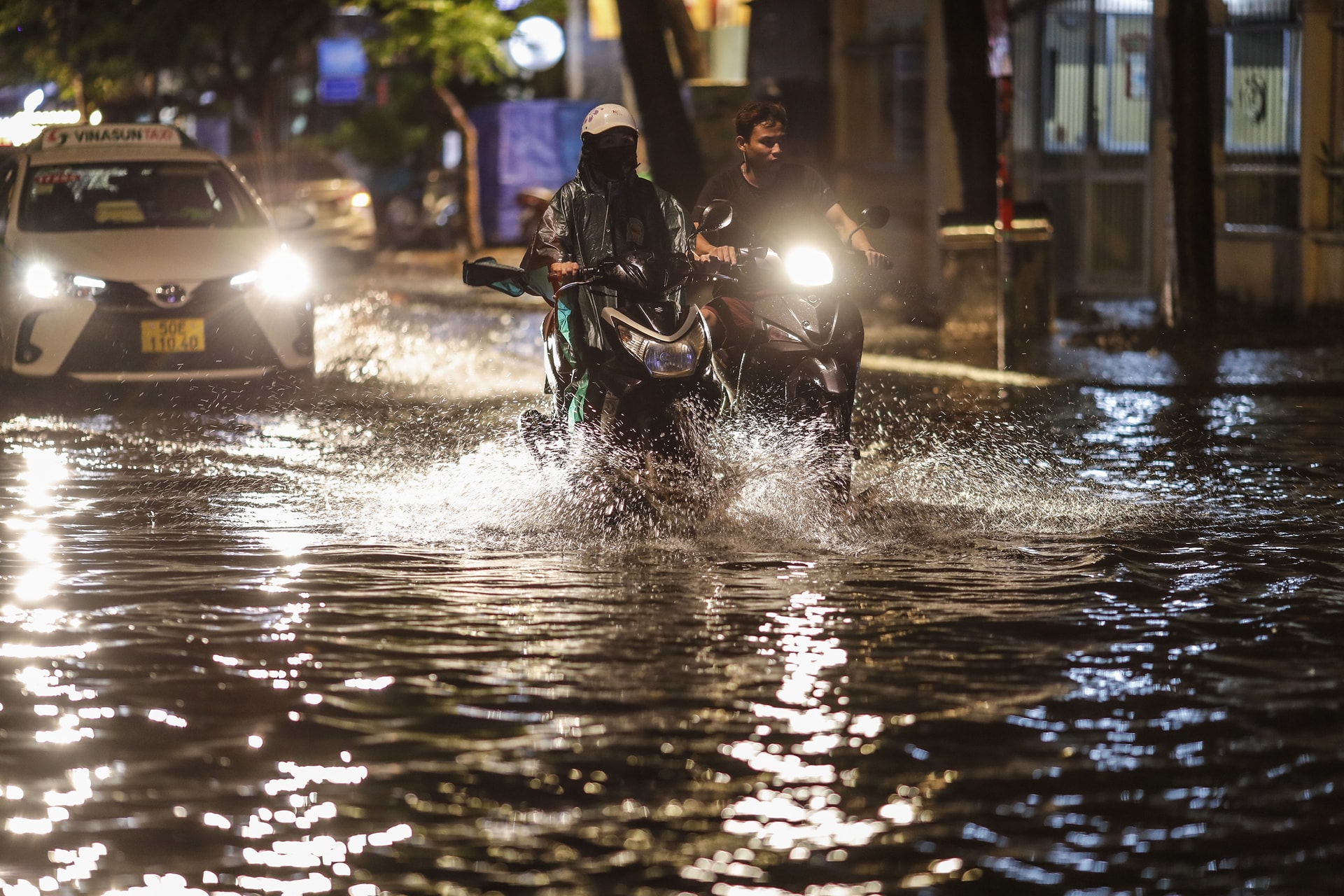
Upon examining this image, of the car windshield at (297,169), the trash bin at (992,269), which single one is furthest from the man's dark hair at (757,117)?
the car windshield at (297,169)

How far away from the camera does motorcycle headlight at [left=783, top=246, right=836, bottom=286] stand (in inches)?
336

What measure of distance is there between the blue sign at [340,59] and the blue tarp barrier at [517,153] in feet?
67.9

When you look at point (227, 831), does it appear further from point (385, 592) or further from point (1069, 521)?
point (1069, 521)

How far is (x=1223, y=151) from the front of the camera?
19.9 m

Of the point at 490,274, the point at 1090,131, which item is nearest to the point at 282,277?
the point at 490,274

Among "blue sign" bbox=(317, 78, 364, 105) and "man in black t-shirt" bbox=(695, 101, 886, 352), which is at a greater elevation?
"blue sign" bbox=(317, 78, 364, 105)

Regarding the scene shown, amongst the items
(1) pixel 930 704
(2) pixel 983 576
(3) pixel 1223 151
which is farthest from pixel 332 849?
(3) pixel 1223 151

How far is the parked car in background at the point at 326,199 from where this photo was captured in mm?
29547

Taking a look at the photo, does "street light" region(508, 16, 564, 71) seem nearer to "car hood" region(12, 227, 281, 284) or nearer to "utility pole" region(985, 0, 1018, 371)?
"utility pole" region(985, 0, 1018, 371)

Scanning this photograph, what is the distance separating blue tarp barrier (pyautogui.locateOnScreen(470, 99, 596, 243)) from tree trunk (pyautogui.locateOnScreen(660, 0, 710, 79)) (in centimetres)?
613

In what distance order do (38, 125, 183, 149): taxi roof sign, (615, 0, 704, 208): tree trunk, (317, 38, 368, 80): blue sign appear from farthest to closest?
1. (317, 38, 368, 80): blue sign
2. (615, 0, 704, 208): tree trunk
3. (38, 125, 183, 149): taxi roof sign

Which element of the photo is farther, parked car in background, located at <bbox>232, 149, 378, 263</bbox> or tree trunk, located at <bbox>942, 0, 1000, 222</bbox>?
parked car in background, located at <bbox>232, 149, 378, 263</bbox>

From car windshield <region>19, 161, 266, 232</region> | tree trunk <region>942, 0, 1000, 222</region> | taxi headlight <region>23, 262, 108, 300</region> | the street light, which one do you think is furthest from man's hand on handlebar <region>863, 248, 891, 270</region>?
the street light

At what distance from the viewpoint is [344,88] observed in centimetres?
5569
